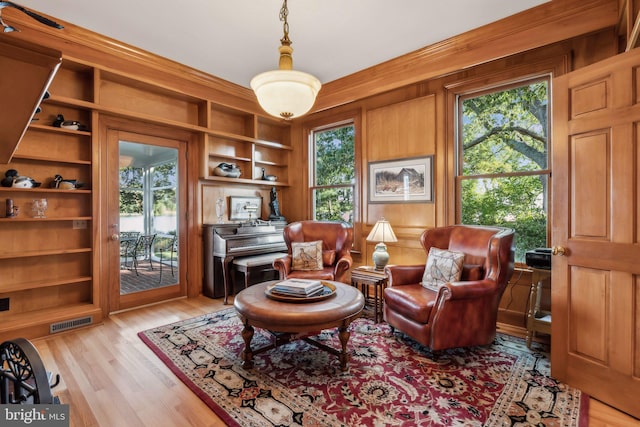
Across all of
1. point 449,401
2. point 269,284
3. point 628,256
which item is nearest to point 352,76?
point 269,284

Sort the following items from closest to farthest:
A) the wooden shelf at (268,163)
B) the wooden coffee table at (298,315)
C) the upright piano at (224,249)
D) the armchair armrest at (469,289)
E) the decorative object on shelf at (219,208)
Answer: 1. the wooden coffee table at (298,315)
2. the armchair armrest at (469,289)
3. the upright piano at (224,249)
4. the decorative object on shelf at (219,208)
5. the wooden shelf at (268,163)

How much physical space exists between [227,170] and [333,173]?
166 cm

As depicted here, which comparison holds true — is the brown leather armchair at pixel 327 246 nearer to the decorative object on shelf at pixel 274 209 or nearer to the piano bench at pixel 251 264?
the piano bench at pixel 251 264

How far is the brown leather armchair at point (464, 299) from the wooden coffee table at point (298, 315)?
0.53 meters

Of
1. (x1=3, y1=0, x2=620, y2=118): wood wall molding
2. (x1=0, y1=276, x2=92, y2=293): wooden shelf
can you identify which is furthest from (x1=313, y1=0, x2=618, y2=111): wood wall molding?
(x1=0, y1=276, x2=92, y2=293): wooden shelf

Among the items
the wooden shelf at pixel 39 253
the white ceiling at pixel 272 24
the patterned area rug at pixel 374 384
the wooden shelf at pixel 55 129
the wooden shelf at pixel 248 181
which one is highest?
the white ceiling at pixel 272 24

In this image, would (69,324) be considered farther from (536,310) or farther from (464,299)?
(536,310)

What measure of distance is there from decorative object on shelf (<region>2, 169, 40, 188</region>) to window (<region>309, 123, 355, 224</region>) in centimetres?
353

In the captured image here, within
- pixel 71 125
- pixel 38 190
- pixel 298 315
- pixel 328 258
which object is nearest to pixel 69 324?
pixel 38 190

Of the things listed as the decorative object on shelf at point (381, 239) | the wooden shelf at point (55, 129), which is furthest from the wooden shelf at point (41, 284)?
the decorative object on shelf at point (381, 239)

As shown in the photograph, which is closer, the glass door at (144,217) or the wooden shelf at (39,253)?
the wooden shelf at (39,253)

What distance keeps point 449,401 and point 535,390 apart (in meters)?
0.65

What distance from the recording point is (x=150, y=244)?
13.3 feet

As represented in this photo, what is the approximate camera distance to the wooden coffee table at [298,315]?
208 cm
